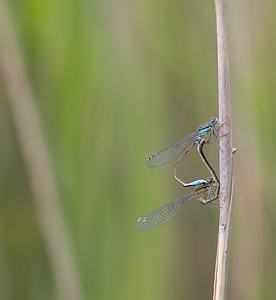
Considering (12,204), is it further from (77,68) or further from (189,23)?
(189,23)

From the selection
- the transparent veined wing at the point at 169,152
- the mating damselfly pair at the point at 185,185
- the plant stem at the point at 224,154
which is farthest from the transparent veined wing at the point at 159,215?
the plant stem at the point at 224,154

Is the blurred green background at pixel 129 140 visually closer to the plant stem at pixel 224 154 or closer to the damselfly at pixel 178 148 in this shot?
the damselfly at pixel 178 148

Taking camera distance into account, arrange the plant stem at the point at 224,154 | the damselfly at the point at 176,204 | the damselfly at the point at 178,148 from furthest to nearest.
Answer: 1. the damselfly at the point at 178,148
2. the damselfly at the point at 176,204
3. the plant stem at the point at 224,154

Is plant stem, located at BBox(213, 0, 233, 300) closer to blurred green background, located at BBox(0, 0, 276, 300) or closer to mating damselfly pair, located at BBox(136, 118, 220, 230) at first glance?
mating damselfly pair, located at BBox(136, 118, 220, 230)

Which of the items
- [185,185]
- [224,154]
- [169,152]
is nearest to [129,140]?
[169,152]

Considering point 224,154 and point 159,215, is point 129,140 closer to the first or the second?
point 159,215

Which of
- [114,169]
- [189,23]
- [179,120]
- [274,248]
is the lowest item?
[274,248]

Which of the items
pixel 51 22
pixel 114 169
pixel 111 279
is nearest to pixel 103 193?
pixel 114 169
